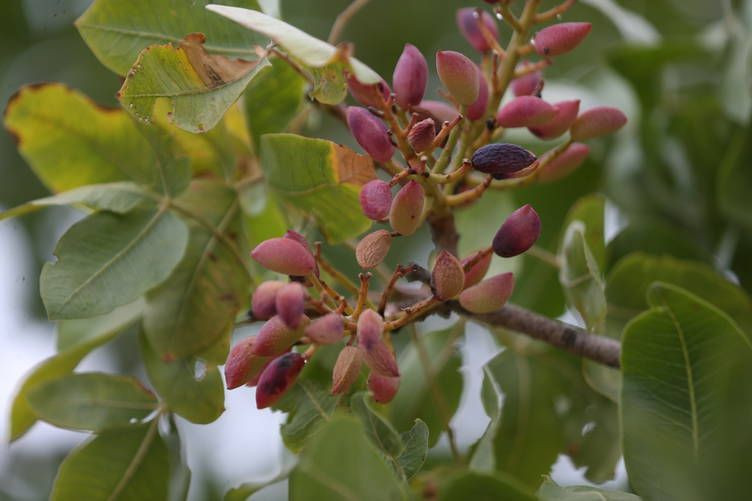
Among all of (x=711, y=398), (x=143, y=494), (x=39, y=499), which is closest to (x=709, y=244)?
(x=711, y=398)

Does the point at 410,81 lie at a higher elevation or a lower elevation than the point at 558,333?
higher

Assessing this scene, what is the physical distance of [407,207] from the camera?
2.36 feet

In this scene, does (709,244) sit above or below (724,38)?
below

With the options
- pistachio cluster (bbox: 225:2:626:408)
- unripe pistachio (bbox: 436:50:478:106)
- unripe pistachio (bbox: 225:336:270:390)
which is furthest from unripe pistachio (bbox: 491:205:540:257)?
unripe pistachio (bbox: 225:336:270:390)

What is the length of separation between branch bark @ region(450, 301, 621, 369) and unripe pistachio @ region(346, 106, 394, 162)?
0.21m

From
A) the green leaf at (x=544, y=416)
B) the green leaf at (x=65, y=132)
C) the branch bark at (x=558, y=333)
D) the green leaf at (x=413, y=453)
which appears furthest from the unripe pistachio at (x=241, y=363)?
the green leaf at (x=544, y=416)

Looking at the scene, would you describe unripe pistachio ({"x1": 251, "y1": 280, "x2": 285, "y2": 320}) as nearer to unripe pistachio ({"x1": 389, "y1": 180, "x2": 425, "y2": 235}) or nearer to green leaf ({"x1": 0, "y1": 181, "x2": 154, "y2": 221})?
unripe pistachio ({"x1": 389, "y1": 180, "x2": 425, "y2": 235})

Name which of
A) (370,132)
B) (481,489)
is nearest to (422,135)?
(370,132)

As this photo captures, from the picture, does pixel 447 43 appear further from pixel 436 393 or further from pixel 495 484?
pixel 495 484

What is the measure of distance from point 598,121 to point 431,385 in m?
0.39

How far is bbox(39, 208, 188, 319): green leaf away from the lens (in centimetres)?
83

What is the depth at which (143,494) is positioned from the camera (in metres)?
0.95

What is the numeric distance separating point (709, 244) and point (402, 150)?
731 millimetres

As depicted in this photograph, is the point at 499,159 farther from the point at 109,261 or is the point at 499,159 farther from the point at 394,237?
the point at 109,261
